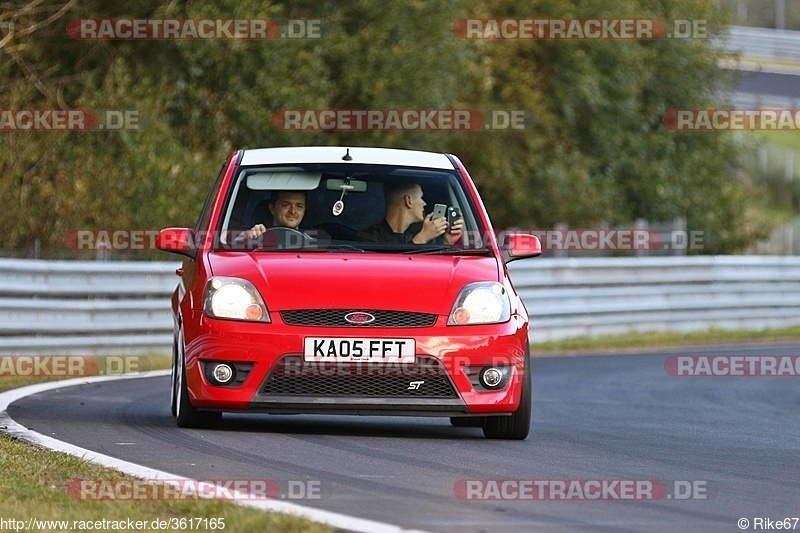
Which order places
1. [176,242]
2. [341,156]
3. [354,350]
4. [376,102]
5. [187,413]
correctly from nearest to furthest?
[354,350] < [187,413] < [176,242] < [341,156] < [376,102]

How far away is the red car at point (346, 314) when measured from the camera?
28.1 ft

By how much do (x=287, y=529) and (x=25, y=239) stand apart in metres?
14.3

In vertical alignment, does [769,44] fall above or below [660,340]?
above

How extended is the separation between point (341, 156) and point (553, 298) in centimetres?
1141

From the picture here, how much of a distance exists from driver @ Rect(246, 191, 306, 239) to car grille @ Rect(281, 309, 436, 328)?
0.98 m

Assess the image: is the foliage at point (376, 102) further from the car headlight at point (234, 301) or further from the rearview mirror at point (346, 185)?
the car headlight at point (234, 301)

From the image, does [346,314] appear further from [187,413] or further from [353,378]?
[187,413]

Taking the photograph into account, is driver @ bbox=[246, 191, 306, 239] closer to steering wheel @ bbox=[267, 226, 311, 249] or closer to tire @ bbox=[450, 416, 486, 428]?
steering wheel @ bbox=[267, 226, 311, 249]

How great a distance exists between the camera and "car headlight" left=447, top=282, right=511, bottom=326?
8766 millimetres

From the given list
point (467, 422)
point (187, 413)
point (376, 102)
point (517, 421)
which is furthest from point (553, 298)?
point (187, 413)

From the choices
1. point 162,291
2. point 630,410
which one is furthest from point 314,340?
point 162,291

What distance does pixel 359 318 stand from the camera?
28.1ft

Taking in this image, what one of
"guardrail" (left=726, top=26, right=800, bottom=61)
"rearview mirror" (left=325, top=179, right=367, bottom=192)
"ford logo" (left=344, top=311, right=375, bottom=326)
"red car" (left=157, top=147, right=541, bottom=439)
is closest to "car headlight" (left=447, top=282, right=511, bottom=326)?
"red car" (left=157, top=147, right=541, bottom=439)

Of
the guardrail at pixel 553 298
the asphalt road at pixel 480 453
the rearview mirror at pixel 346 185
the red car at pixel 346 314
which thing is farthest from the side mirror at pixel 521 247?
the guardrail at pixel 553 298
